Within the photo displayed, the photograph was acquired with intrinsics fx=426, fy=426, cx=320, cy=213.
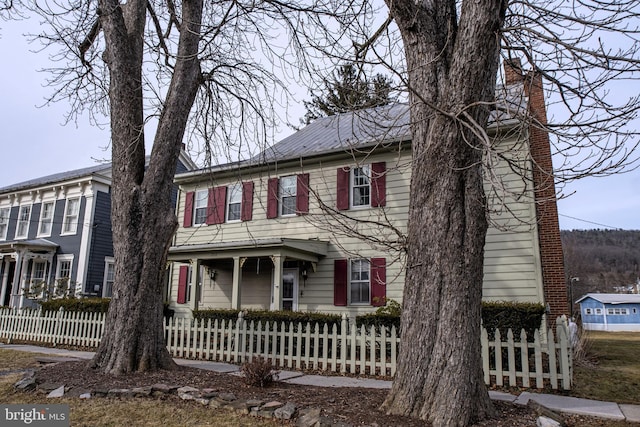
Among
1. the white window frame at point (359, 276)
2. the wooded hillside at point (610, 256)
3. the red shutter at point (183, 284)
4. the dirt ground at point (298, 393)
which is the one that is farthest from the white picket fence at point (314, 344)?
the wooded hillside at point (610, 256)

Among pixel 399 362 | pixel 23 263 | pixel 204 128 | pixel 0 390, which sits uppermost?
pixel 204 128

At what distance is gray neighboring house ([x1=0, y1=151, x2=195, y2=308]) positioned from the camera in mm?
18703

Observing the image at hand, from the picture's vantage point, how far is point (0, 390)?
5512mm

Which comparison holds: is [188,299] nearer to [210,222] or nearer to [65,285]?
[210,222]

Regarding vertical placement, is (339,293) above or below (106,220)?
below

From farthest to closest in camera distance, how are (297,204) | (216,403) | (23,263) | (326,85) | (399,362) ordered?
(23,263) → (297,204) → (326,85) → (216,403) → (399,362)

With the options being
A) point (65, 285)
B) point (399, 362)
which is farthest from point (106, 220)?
point (399, 362)

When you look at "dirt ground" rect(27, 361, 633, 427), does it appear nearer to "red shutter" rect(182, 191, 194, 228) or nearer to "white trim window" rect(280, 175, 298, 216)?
"white trim window" rect(280, 175, 298, 216)

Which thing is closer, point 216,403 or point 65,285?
point 216,403

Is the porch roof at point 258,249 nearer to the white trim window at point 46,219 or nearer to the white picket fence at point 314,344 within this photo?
the white picket fence at point 314,344

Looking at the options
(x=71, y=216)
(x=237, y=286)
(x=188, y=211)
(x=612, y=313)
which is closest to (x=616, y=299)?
(x=612, y=313)

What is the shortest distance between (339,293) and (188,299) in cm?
615

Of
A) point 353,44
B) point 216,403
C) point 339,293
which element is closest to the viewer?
point 216,403

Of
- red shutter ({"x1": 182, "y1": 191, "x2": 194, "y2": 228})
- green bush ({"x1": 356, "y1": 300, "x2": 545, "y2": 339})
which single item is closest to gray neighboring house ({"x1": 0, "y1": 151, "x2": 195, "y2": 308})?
red shutter ({"x1": 182, "y1": 191, "x2": 194, "y2": 228})
